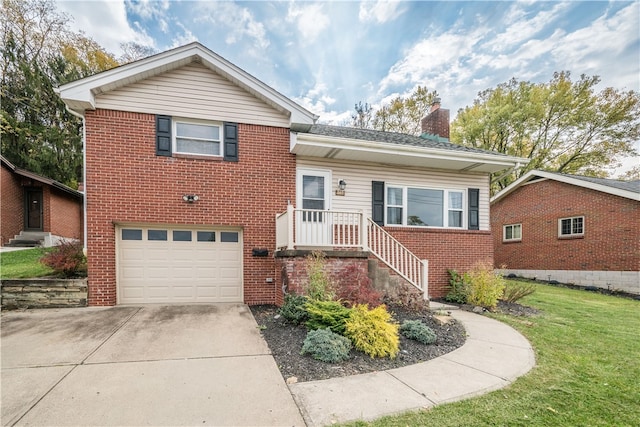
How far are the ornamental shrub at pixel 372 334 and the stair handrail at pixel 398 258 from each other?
9.09 ft

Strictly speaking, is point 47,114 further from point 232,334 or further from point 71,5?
point 232,334

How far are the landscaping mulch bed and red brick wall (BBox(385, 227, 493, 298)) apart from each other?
2.80 metres

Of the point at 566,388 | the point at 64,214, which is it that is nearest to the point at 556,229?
the point at 566,388

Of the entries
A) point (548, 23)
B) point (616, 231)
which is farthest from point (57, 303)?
point (548, 23)

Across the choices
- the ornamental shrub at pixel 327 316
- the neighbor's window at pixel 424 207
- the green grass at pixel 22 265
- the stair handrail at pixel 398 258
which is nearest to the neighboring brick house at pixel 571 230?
the neighbor's window at pixel 424 207

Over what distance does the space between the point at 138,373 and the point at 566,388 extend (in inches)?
209

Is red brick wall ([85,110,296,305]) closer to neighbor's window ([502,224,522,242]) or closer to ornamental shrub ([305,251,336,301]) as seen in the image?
ornamental shrub ([305,251,336,301])

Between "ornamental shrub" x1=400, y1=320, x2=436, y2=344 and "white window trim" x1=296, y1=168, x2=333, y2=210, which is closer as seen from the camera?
"ornamental shrub" x1=400, y1=320, x2=436, y2=344

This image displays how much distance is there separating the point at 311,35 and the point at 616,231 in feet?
48.4

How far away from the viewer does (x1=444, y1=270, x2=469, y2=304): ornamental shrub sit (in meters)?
8.11

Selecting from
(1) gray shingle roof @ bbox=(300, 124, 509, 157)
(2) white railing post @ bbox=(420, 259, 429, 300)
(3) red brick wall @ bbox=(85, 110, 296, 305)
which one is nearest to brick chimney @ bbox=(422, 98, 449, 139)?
(1) gray shingle roof @ bbox=(300, 124, 509, 157)

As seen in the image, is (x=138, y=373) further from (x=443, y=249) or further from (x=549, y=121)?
(x=549, y=121)

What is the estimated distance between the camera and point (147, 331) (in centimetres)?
495

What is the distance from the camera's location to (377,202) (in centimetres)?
868
